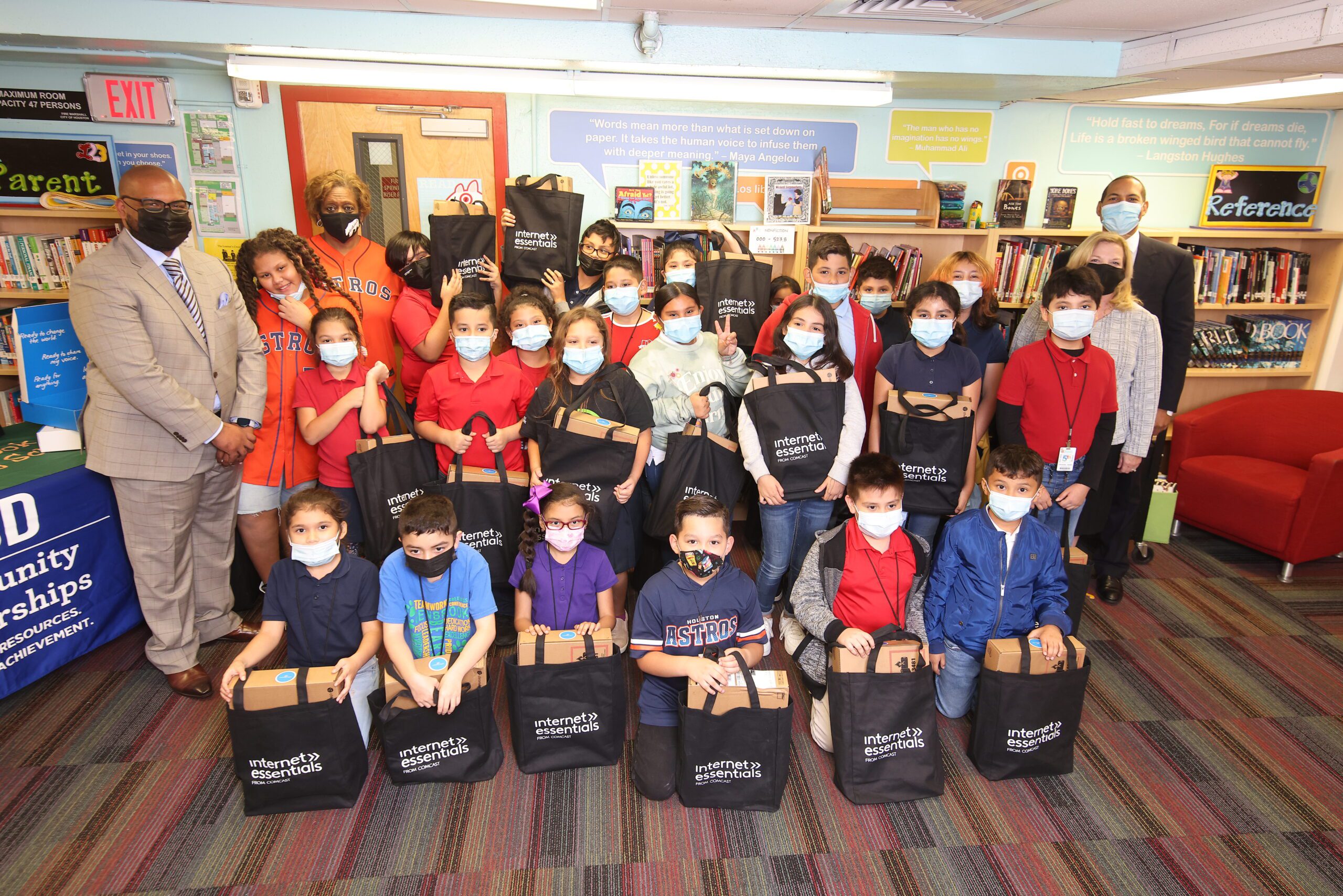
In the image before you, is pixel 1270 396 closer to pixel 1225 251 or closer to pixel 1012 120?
pixel 1225 251

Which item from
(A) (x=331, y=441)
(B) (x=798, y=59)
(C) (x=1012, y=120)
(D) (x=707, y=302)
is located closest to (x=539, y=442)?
(A) (x=331, y=441)

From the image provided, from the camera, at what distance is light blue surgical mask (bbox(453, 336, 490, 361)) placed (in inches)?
119

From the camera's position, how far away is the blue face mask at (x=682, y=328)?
313 cm

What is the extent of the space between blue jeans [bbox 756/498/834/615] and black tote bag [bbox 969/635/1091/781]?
886mm

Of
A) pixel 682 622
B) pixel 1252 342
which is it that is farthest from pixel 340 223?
pixel 1252 342

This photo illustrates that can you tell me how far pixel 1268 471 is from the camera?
13.7ft

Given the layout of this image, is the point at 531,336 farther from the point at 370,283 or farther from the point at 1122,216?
the point at 1122,216

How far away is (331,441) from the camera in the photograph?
10.1 ft

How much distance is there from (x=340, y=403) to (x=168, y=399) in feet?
1.86

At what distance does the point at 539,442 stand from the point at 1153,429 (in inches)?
113

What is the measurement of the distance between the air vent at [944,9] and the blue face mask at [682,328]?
147 cm

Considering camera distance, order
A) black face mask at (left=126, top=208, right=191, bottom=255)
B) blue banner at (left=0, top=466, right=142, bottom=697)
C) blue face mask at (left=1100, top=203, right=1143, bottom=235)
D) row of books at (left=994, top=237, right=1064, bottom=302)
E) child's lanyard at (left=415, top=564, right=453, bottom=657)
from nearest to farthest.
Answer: child's lanyard at (left=415, top=564, right=453, bottom=657) → black face mask at (left=126, top=208, right=191, bottom=255) → blue banner at (left=0, top=466, right=142, bottom=697) → blue face mask at (left=1100, top=203, right=1143, bottom=235) → row of books at (left=994, top=237, right=1064, bottom=302)

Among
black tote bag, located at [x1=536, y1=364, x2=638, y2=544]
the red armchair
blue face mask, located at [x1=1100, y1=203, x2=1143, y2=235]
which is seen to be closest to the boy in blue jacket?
black tote bag, located at [x1=536, y1=364, x2=638, y2=544]

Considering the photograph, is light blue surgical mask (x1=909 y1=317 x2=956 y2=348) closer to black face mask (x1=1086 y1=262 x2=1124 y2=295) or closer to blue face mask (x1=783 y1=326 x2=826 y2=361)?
blue face mask (x1=783 y1=326 x2=826 y2=361)
